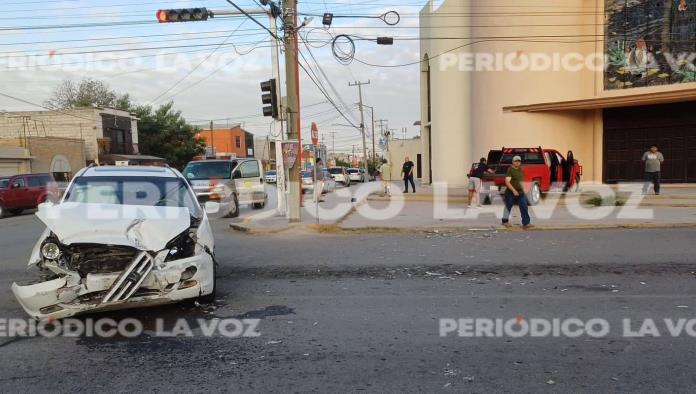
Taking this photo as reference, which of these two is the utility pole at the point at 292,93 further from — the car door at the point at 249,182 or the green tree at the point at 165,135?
the green tree at the point at 165,135

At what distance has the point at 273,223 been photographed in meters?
14.2

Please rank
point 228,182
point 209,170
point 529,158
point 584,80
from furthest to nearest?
point 584,80, point 209,170, point 529,158, point 228,182

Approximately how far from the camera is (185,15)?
543 inches

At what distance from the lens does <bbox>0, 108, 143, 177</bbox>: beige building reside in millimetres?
36531

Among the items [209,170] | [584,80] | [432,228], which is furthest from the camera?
[584,80]

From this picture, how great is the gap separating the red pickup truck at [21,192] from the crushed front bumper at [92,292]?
17875 mm

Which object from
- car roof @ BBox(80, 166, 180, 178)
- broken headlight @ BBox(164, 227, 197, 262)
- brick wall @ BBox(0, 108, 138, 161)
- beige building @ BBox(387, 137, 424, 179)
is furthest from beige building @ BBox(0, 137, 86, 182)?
broken headlight @ BBox(164, 227, 197, 262)

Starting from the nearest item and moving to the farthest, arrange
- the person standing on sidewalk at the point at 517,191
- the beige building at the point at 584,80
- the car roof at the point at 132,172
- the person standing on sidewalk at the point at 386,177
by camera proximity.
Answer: the car roof at the point at 132,172, the person standing on sidewalk at the point at 517,191, the beige building at the point at 584,80, the person standing on sidewalk at the point at 386,177

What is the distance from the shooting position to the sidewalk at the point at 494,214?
43.6ft

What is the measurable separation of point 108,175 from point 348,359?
182 inches

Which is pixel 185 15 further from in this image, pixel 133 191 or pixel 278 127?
pixel 133 191

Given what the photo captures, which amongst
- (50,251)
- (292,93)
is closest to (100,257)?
(50,251)

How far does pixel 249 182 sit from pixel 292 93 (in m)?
5.38

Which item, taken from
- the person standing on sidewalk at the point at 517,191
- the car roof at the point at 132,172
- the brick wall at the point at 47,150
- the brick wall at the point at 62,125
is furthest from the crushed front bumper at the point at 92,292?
the brick wall at the point at 62,125
